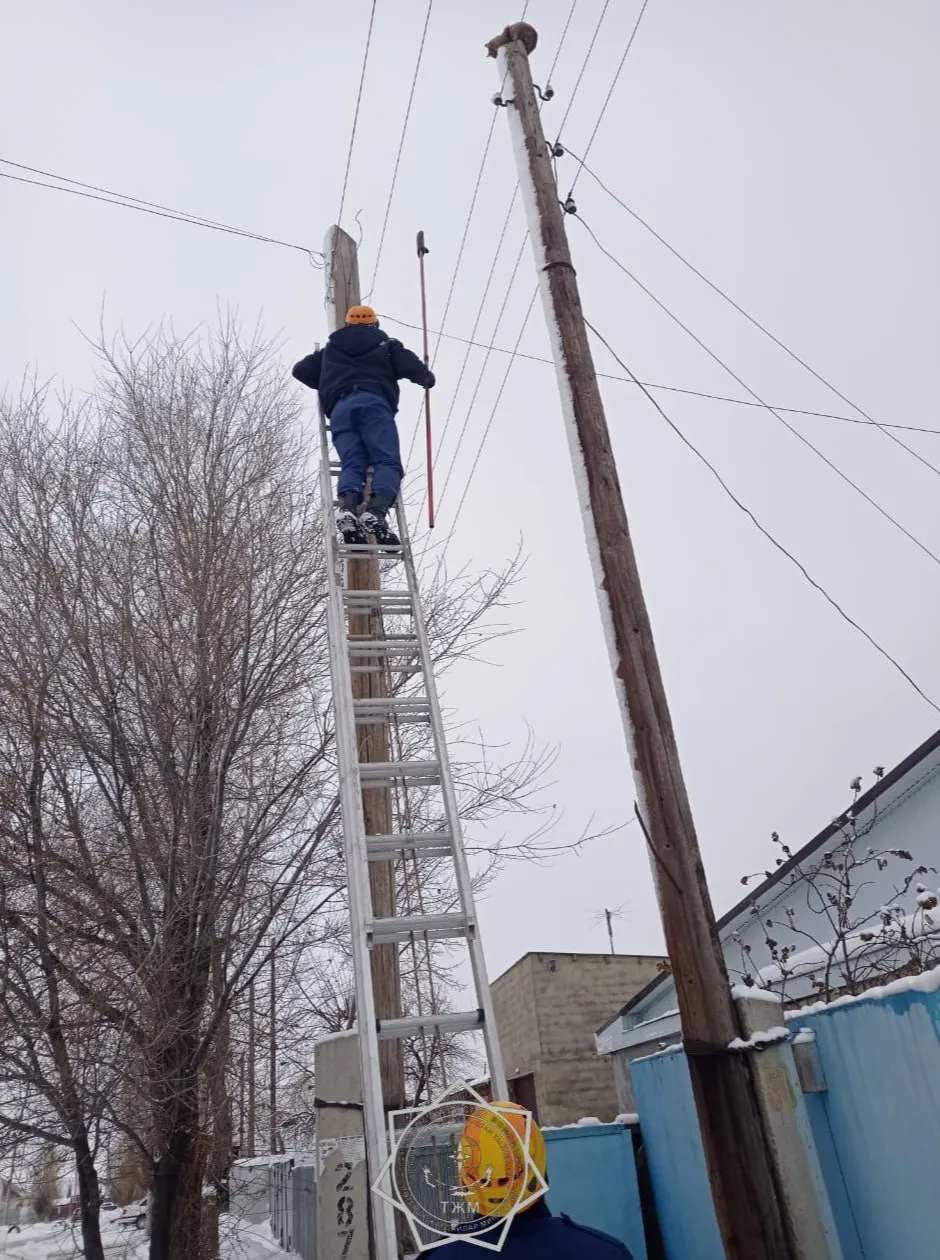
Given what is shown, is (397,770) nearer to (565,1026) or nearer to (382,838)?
(382,838)

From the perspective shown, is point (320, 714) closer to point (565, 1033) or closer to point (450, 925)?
point (450, 925)

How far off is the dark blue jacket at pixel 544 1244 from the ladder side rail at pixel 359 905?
718mm

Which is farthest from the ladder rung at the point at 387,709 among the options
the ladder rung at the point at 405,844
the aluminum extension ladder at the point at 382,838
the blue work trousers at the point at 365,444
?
the blue work trousers at the point at 365,444

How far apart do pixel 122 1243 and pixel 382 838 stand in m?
5.63

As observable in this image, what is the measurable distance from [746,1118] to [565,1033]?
15.6m

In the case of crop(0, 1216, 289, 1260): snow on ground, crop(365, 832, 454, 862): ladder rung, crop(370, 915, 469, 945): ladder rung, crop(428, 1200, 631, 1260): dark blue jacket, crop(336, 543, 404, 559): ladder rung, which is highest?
crop(336, 543, 404, 559): ladder rung

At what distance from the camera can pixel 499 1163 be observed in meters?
2.24

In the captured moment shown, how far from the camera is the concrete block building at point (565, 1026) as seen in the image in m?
17.0

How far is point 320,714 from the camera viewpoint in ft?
24.2

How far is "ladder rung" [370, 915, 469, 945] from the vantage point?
3613mm

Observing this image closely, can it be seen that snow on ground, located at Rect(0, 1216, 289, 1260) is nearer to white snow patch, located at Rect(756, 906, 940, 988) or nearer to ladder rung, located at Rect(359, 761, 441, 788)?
ladder rung, located at Rect(359, 761, 441, 788)

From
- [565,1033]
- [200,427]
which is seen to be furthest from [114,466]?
[565,1033]

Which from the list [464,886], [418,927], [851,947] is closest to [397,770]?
[464,886]

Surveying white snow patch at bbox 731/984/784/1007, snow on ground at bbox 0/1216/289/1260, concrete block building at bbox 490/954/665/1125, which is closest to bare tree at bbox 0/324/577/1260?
snow on ground at bbox 0/1216/289/1260
